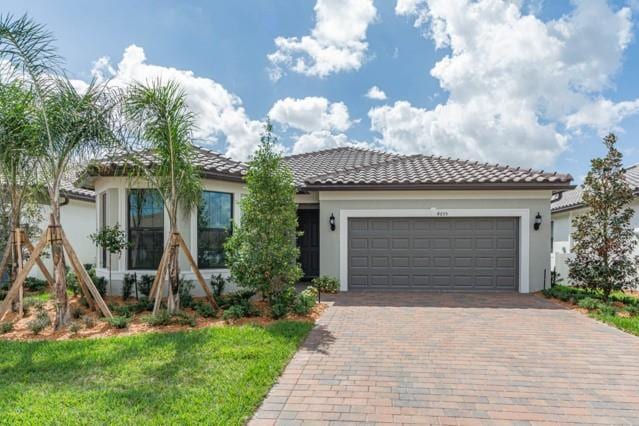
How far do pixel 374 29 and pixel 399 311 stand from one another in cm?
952

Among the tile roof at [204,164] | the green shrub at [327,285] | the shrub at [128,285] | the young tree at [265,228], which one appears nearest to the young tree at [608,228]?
the green shrub at [327,285]

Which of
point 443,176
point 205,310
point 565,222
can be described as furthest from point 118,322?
point 565,222

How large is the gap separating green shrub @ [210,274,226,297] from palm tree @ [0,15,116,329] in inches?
125

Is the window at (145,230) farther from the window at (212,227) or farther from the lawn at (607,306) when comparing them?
the lawn at (607,306)

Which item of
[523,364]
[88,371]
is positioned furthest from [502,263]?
[88,371]

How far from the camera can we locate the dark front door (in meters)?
12.5

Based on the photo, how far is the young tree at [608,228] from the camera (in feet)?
28.6

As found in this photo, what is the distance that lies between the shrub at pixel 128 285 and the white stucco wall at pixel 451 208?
5.02m

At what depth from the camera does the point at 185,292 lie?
835 centimetres

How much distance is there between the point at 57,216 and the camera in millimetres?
6555

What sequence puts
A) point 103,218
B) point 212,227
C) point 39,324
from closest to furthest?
1. point 39,324
2. point 212,227
3. point 103,218

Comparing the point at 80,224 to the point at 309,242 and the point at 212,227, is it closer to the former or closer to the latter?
the point at 212,227

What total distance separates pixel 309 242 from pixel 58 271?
7.50 metres

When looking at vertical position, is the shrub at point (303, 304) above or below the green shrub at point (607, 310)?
above
